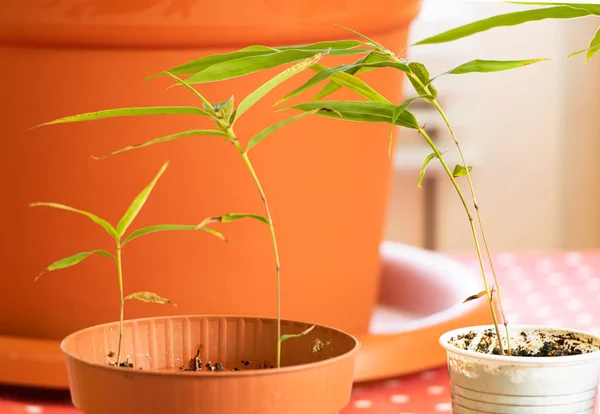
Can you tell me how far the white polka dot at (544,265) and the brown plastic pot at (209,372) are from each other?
2.31ft

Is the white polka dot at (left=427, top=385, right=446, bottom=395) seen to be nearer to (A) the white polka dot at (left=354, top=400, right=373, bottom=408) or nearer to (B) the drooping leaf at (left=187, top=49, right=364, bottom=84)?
(A) the white polka dot at (left=354, top=400, right=373, bottom=408)

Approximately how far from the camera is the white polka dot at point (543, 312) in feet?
2.78

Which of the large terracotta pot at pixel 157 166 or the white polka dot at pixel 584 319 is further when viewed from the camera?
the white polka dot at pixel 584 319

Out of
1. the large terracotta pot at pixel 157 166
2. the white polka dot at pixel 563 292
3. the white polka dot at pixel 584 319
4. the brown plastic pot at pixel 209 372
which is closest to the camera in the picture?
the brown plastic pot at pixel 209 372

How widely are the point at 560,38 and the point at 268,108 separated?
4.62 ft

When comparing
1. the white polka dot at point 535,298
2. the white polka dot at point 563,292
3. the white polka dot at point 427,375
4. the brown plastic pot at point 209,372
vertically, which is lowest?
the white polka dot at point 563,292

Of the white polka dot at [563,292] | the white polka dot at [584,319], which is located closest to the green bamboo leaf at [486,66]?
the white polka dot at [584,319]

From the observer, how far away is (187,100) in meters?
0.55

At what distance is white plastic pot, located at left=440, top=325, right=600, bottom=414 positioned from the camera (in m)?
0.41

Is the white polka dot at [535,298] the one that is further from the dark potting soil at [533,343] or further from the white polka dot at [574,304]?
the dark potting soil at [533,343]

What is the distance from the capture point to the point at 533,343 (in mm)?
464

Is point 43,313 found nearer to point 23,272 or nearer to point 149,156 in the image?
point 23,272

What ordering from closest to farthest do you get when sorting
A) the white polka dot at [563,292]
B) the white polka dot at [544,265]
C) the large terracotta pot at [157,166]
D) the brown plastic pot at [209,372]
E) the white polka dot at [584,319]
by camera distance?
1. the brown plastic pot at [209,372]
2. the large terracotta pot at [157,166]
3. the white polka dot at [584,319]
4. the white polka dot at [563,292]
5. the white polka dot at [544,265]

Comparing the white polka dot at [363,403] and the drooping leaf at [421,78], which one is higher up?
the drooping leaf at [421,78]
